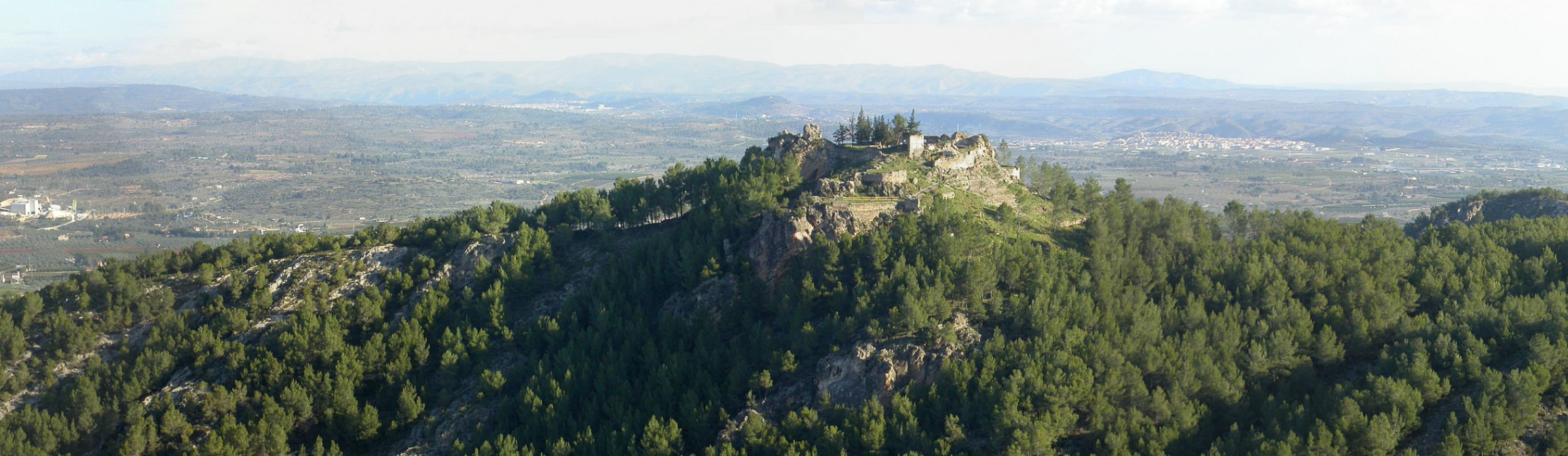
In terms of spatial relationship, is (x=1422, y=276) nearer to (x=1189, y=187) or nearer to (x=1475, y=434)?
(x=1475, y=434)

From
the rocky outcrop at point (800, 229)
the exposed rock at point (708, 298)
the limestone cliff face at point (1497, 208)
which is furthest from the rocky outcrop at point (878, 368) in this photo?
the limestone cliff face at point (1497, 208)

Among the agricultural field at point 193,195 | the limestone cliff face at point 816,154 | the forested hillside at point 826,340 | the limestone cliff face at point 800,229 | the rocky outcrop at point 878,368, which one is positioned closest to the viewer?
the forested hillside at point 826,340

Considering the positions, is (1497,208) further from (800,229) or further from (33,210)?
(33,210)

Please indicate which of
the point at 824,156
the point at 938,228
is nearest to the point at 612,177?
the point at 824,156

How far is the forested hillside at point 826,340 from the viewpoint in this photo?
41.7 meters

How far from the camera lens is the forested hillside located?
4169 centimetres

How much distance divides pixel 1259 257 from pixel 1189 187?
11603 cm

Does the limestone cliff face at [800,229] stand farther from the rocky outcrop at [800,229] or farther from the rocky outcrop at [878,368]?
the rocky outcrop at [878,368]

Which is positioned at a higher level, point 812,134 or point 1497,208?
point 812,134

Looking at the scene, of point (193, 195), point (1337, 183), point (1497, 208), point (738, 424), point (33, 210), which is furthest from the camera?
point (1337, 183)

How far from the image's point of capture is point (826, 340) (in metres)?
47.6

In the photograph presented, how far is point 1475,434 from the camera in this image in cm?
3784

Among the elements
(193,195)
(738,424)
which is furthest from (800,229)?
(193,195)

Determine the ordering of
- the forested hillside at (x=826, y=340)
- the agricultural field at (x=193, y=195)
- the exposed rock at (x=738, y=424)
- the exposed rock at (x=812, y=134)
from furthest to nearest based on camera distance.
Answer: the agricultural field at (x=193, y=195)
the exposed rock at (x=812, y=134)
the exposed rock at (x=738, y=424)
the forested hillside at (x=826, y=340)
